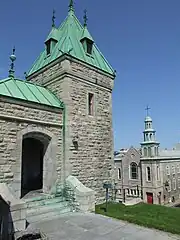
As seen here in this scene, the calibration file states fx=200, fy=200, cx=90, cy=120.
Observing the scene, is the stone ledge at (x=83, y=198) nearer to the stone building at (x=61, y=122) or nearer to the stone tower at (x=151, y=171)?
the stone building at (x=61, y=122)

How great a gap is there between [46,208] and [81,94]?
19.5 feet

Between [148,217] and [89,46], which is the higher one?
[89,46]

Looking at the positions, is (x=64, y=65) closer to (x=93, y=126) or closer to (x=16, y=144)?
(x=93, y=126)

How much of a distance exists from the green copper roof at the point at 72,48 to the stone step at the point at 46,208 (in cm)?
754

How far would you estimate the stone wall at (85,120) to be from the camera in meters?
10.1

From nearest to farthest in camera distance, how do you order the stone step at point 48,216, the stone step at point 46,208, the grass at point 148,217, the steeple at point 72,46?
the grass at point 148,217
the stone step at point 48,216
the stone step at point 46,208
the steeple at point 72,46

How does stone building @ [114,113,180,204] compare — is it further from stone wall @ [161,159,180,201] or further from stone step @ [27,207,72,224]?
stone step @ [27,207,72,224]

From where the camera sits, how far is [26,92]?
9.52 meters

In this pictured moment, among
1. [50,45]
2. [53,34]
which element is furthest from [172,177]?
[53,34]

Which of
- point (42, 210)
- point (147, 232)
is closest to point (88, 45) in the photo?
point (42, 210)

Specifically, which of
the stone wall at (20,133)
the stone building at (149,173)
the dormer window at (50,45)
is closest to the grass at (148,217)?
the stone wall at (20,133)

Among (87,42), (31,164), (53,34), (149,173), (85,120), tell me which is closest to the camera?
(85,120)

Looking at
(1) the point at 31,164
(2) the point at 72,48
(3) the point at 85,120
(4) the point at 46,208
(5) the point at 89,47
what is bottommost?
(4) the point at 46,208

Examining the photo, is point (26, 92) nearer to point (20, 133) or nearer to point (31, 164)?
point (20, 133)
